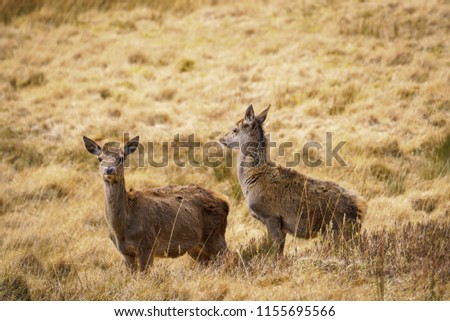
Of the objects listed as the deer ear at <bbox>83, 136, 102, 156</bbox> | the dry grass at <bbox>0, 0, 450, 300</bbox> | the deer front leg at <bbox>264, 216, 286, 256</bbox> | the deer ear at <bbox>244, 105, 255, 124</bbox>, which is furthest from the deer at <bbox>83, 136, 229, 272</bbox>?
the deer ear at <bbox>244, 105, 255, 124</bbox>

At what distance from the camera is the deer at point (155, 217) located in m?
9.01

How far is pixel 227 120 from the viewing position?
1563cm

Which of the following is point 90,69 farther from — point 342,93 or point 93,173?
point 342,93

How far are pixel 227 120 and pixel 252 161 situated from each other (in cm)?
529

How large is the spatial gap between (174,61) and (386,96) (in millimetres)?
5523

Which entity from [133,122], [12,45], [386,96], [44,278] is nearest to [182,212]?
[44,278]

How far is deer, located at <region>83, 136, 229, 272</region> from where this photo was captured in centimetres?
901

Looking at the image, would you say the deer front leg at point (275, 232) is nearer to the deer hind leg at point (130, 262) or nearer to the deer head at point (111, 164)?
the deer hind leg at point (130, 262)

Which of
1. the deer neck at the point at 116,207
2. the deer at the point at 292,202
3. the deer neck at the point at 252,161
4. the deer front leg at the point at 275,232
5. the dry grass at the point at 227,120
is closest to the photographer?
the dry grass at the point at 227,120

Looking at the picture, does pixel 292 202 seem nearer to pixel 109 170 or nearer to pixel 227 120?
pixel 109 170

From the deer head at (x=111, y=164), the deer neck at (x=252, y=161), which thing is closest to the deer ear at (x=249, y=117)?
the deer neck at (x=252, y=161)

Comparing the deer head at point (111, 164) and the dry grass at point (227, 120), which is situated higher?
the deer head at point (111, 164)

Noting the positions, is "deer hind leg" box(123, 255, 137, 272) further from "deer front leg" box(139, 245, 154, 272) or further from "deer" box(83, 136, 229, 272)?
"deer front leg" box(139, 245, 154, 272)

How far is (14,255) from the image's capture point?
10211 mm
